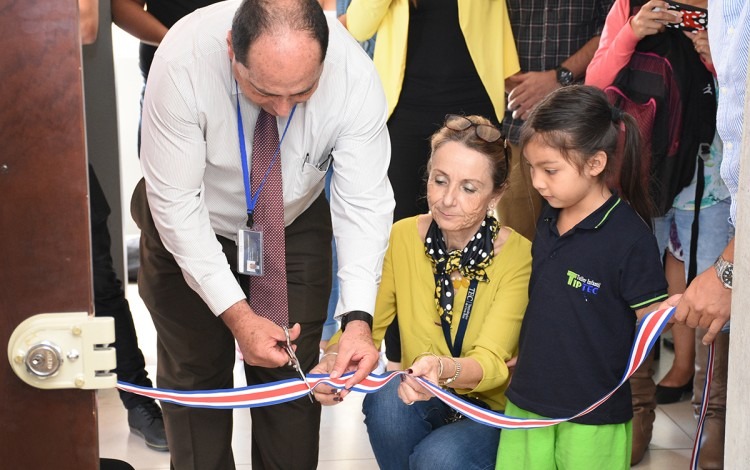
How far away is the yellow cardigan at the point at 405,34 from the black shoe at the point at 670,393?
1.22m

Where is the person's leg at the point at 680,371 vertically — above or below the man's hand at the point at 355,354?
below

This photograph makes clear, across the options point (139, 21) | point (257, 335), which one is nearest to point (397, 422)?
point (257, 335)

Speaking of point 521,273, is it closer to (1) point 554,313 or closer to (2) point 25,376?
(1) point 554,313

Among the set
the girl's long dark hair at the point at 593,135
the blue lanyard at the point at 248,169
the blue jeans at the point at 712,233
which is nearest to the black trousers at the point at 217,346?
the blue lanyard at the point at 248,169

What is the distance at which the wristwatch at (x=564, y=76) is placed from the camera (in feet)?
11.4

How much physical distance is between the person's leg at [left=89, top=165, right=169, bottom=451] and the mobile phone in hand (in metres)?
1.91

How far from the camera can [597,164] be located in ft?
7.79

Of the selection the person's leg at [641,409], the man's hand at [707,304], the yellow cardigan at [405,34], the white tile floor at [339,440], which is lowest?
the white tile floor at [339,440]

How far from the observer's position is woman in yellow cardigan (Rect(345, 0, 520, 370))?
3318mm

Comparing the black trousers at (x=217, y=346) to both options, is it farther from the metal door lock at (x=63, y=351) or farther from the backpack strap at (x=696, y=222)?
the metal door lock at (x=63, y=351)

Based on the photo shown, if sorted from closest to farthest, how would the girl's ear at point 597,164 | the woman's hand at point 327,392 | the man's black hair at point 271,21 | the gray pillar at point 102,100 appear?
the man's black hair at point 271,21 → the woman's hand at point 327,392 → the girl's ear at point 597,164 → the gray pillar at point 102,100

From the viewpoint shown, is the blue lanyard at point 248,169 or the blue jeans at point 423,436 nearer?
the blue lanyard at point 248,169

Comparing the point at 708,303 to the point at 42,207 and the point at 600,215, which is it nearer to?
the point at 600,215

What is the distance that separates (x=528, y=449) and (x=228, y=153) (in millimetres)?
953
